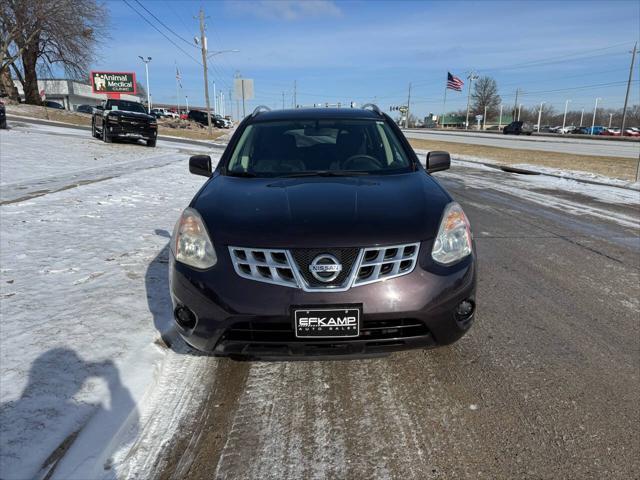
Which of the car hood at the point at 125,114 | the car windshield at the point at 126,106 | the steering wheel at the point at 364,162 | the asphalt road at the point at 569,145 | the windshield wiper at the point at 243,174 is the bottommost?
the asphalt road at the point at 569,145

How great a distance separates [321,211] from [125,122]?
18.6 metres

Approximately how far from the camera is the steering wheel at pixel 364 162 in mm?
3676

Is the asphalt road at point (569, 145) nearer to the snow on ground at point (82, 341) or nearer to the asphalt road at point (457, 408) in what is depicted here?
the asphalt road at point (457, 408)

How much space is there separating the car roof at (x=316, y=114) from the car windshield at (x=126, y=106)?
17074 mm

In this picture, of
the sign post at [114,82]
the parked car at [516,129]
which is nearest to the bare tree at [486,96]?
the parked car at [516,129]

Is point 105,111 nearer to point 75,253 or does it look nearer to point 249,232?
point 75,253

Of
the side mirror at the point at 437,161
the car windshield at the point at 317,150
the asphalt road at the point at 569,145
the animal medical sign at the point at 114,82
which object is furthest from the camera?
the animal medical sign at the point at 114,82

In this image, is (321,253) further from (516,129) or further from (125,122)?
(516,129)

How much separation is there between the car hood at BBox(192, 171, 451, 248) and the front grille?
0.03 meters

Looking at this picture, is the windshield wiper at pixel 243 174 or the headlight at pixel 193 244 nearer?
the headlight at pixel 193 244

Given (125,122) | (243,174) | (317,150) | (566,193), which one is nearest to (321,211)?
(243,174)

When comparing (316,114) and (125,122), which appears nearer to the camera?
(316,114)

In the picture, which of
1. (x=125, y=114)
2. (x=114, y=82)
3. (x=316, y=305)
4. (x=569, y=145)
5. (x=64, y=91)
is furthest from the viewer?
(x=64, y=91)

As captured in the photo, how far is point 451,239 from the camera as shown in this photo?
2.67m
